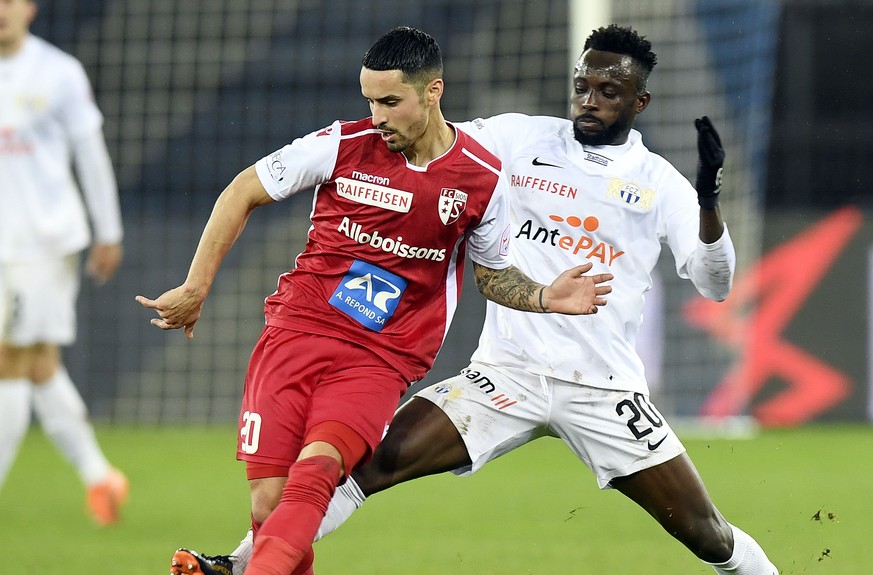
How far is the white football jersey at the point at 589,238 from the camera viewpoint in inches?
190

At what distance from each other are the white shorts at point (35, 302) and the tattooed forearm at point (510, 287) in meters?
3.20

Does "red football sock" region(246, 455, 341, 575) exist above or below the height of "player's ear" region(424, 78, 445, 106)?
below

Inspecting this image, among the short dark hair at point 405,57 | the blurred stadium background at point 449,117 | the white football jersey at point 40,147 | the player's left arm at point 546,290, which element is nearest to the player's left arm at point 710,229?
the player's left arm at point 546,290

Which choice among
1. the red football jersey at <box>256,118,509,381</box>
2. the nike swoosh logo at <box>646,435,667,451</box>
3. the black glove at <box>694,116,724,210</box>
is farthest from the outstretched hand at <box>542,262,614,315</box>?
the nike swoosh logo at <box>646,435,667,451</box>

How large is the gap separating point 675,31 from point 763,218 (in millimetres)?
2418

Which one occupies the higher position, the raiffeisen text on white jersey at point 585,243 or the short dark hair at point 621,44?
the short dark hair at point 621,44

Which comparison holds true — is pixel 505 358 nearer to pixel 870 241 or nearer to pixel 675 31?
pixel 675 31

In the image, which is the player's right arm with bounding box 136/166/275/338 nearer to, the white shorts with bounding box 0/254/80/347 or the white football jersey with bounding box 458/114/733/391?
the white football jersey with bounding box 458/114/733/391

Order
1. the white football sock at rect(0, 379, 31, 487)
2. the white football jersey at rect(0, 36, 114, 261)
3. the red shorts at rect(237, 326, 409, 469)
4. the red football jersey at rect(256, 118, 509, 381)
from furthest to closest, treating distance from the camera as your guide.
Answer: the white football jersey at rect(0, 36, 114, 261) < the white football sock at rect(0, 379, 31, 487) < the red football jersey at rect(256, 118, 509, 381) < the red shorts at rect(237, 326, 409, 469)

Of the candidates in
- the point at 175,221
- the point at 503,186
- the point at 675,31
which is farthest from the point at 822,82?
the point at 503,186

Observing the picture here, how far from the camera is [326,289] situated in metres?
4.42

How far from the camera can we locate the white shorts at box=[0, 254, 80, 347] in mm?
7004

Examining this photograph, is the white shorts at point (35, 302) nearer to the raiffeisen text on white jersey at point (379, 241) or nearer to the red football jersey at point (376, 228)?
the red football jersey at point (376, 228)

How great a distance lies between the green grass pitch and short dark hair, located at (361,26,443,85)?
7.28 feet
